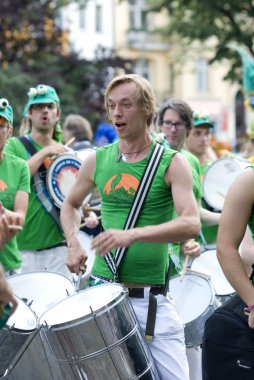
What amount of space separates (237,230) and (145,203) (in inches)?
32.3

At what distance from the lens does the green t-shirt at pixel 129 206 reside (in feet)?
15.4

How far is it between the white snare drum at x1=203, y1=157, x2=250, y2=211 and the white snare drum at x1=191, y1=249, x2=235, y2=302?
0.65 meters

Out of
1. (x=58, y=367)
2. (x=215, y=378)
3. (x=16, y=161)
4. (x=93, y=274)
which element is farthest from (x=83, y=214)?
(x=215, y=378)

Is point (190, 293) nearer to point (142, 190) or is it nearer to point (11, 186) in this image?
point (11, 186)

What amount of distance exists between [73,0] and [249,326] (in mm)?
24859

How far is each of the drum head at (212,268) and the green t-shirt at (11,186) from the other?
173cm

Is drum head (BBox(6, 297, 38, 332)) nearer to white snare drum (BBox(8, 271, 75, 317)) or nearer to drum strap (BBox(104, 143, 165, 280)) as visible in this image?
white snare drum (BBox(8, 271, 75, 317))

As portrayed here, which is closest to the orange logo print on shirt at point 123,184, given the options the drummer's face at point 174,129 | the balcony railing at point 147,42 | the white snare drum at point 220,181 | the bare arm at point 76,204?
the bare arm at point 76,204

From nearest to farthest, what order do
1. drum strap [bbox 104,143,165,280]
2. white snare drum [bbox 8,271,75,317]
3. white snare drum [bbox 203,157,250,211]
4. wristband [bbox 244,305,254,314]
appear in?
wristband [bbox 244,305,254,314] → drum strap [bbox 104,143,165,280] → white snare drum [bbox 8,271,75,317] → white snare drum [bbox 203,157,250,211]

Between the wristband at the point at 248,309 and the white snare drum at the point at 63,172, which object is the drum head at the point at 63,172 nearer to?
the white snare drum at the point at 63,172

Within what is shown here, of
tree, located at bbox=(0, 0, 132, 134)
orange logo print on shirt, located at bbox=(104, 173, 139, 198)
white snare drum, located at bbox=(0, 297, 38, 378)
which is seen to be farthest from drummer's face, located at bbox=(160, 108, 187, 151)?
tree, located at bbox=(0, 0, 132, 134)

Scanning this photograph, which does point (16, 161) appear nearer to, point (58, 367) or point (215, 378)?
point (58, 367)

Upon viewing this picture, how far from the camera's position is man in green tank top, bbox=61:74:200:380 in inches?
185

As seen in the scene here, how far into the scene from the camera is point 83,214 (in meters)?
7.41
